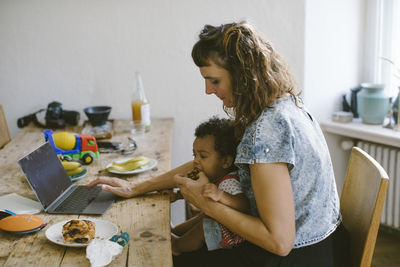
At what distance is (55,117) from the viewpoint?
2.49 m

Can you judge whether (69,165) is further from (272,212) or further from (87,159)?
(272,212)

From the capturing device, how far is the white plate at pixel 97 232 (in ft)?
3.76

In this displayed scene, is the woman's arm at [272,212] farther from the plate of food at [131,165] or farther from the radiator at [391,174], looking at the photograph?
the radiator at [391,174]

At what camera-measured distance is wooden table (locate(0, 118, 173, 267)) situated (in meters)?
1.08

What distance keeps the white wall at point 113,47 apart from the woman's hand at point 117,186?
121 cm

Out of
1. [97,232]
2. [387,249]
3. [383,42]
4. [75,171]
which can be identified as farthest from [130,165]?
[383,42]

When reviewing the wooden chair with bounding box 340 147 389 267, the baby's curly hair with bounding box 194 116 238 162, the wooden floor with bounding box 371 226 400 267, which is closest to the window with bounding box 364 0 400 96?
the wooden floor with bounding box 371 226 400 267

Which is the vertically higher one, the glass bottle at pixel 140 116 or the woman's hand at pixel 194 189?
the glass bottle at pixel 140 116

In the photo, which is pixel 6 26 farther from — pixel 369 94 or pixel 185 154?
pixel 369 94

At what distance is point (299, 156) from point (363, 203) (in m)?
0.33

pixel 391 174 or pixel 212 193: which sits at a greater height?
pixel 212 193

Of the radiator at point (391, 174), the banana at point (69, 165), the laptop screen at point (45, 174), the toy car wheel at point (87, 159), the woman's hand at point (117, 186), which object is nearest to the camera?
the laptop screen at point (45, 174)

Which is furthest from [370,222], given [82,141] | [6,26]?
[6,26]

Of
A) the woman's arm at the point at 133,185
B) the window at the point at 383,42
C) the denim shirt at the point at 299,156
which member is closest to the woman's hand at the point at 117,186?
the woman's arm at the point at 133,185
